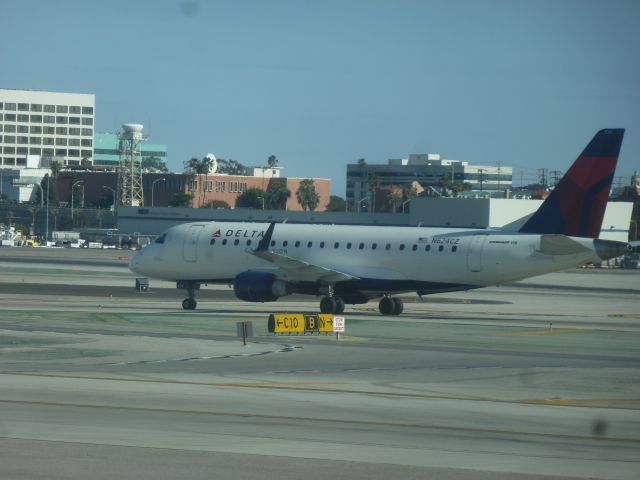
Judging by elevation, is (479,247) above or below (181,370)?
above

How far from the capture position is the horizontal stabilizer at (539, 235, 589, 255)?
49125mm

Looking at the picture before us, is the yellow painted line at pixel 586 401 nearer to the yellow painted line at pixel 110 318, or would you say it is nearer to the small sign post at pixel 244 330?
the small sign post at pixel 244 330

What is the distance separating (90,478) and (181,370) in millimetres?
14536

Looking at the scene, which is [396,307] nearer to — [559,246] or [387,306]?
[387,306]

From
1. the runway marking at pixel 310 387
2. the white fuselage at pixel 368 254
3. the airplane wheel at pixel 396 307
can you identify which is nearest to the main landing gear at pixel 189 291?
the white fuselage at pixel 368 254

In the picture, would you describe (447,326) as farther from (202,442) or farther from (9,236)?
(9,236)

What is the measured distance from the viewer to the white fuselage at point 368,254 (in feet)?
166

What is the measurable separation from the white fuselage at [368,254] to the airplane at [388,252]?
0.04 metres

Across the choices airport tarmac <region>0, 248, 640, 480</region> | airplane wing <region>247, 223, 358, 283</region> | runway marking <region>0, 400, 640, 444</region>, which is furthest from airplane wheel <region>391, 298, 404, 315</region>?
runway marking <region>0, 400, 640, 444</region>

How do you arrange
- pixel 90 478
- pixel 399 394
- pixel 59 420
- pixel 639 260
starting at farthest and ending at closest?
pixel 639 260 < pixel 399 394 < pixel 59 420 < pixel 90 478

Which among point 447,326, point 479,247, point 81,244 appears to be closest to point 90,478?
point 447,326

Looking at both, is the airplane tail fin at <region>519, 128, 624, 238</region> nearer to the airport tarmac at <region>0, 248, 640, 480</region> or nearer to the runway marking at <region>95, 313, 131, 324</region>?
the airport tarmac at <region>0, 248, 640, 480</region>

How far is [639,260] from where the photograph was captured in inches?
5438

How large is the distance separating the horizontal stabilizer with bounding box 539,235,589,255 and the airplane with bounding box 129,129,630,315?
4cm
